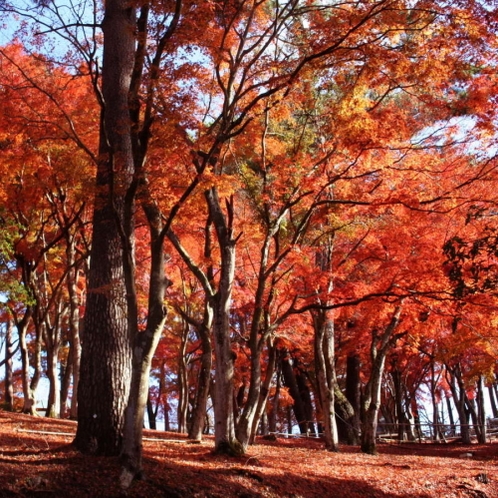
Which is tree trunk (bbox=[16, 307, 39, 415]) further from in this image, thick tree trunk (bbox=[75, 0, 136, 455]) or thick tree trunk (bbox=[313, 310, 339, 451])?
thick tree trunk (bbox=[75, 0, 136, 455])

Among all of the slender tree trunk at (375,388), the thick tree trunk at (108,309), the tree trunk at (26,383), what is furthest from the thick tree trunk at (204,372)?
the tree trunk at (26,383)

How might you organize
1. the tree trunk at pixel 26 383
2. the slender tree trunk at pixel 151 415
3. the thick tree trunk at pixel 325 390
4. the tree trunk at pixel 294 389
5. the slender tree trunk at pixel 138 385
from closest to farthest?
1. the slender tree trunk at pixel 138 385
2. the thick tree trunk at pixel 325 390
3. the tree trunk at pixel 26 383
4. the tree trunk at pixel 294 389
5. the slender tree trunk at pixel 151 415

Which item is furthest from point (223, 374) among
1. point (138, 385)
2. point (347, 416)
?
point (347, 416)

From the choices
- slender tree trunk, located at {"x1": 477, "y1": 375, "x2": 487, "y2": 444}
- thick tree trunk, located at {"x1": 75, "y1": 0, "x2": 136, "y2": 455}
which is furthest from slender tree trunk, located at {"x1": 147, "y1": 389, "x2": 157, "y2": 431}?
thick tree trunk, located at {"x1": 75, "y1": 0, "x2": 136, "y2": 455}

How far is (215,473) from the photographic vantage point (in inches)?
324

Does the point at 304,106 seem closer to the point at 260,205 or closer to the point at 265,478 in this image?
the point at 260,205

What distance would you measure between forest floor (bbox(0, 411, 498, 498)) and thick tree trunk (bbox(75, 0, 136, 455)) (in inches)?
17.4

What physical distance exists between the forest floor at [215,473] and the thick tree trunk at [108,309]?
0.44 m

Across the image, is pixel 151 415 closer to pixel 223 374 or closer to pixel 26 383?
pixel 26 383

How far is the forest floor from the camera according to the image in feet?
21.1

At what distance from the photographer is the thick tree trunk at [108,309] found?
7613mm

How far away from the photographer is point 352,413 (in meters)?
18.9

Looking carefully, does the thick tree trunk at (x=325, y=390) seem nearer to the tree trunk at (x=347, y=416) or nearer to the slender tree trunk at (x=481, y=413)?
the tree trunk at (x=347, y=416)

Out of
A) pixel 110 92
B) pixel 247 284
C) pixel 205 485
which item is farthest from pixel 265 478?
pixel 247 284
